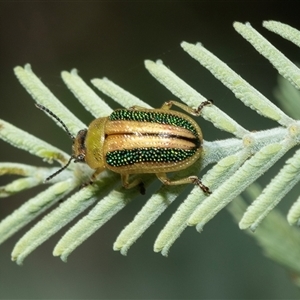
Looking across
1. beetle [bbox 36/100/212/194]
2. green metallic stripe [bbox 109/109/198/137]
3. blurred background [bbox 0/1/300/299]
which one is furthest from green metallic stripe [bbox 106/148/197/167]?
blurred background [bbox 0/1/300/299]

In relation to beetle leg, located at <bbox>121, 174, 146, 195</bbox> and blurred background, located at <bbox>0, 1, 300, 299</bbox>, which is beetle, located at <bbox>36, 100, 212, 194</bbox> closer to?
beetle leg, located at <bbox>121, 174, 146, 195</bbox>

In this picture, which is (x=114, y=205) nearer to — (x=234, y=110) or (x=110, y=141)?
(x=110, y=141)

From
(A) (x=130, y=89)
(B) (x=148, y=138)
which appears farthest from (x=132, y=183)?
(A) (x=130, y=89)

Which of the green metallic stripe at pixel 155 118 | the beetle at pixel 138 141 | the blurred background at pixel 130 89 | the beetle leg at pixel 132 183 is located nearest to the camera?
the beetle leg at pixel 132 183

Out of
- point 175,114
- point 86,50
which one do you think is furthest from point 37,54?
point 175,114

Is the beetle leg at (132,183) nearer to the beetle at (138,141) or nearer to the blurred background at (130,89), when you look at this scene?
the beetle at (138,141)

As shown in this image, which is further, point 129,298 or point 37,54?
point 37,54

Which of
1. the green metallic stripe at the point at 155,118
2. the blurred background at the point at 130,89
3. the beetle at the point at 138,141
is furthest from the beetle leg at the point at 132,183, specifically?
the blurred background at the point at 130,89
